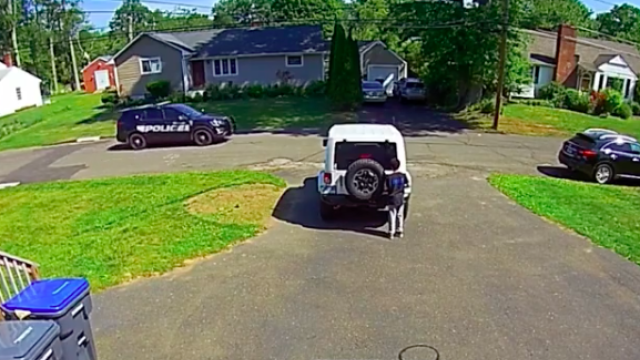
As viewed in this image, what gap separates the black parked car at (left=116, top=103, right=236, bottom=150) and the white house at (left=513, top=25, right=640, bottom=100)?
25.7 metres

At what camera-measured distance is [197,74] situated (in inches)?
1502

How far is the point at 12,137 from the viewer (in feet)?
89.2

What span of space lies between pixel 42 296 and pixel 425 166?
1239cm

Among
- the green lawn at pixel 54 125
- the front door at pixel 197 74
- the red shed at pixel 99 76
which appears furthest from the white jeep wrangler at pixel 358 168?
the red shed at pixel 99 76

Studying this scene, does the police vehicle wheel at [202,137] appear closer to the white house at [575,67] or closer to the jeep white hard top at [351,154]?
the jeep white hard top at [351,154]

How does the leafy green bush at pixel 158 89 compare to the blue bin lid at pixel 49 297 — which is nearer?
the blue bin lid at pixel 49 297

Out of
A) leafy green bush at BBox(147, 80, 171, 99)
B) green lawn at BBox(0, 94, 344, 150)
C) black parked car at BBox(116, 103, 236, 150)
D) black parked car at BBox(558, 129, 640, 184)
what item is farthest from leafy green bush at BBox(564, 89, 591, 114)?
leafy green bush at BBox(147, 80, 171, 99)

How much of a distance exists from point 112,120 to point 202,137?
12097mm

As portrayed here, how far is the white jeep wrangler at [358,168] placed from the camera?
880cm

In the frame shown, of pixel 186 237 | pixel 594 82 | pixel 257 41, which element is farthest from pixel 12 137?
pixel 594 82

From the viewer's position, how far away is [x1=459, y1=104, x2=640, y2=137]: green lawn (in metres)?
24.9

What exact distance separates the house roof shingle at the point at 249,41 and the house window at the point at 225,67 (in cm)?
59

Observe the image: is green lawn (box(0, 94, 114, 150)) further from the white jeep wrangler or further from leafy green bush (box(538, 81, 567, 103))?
leafy green bush (box(538, 81, 567, 103))

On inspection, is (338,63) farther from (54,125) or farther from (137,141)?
(54,125)
